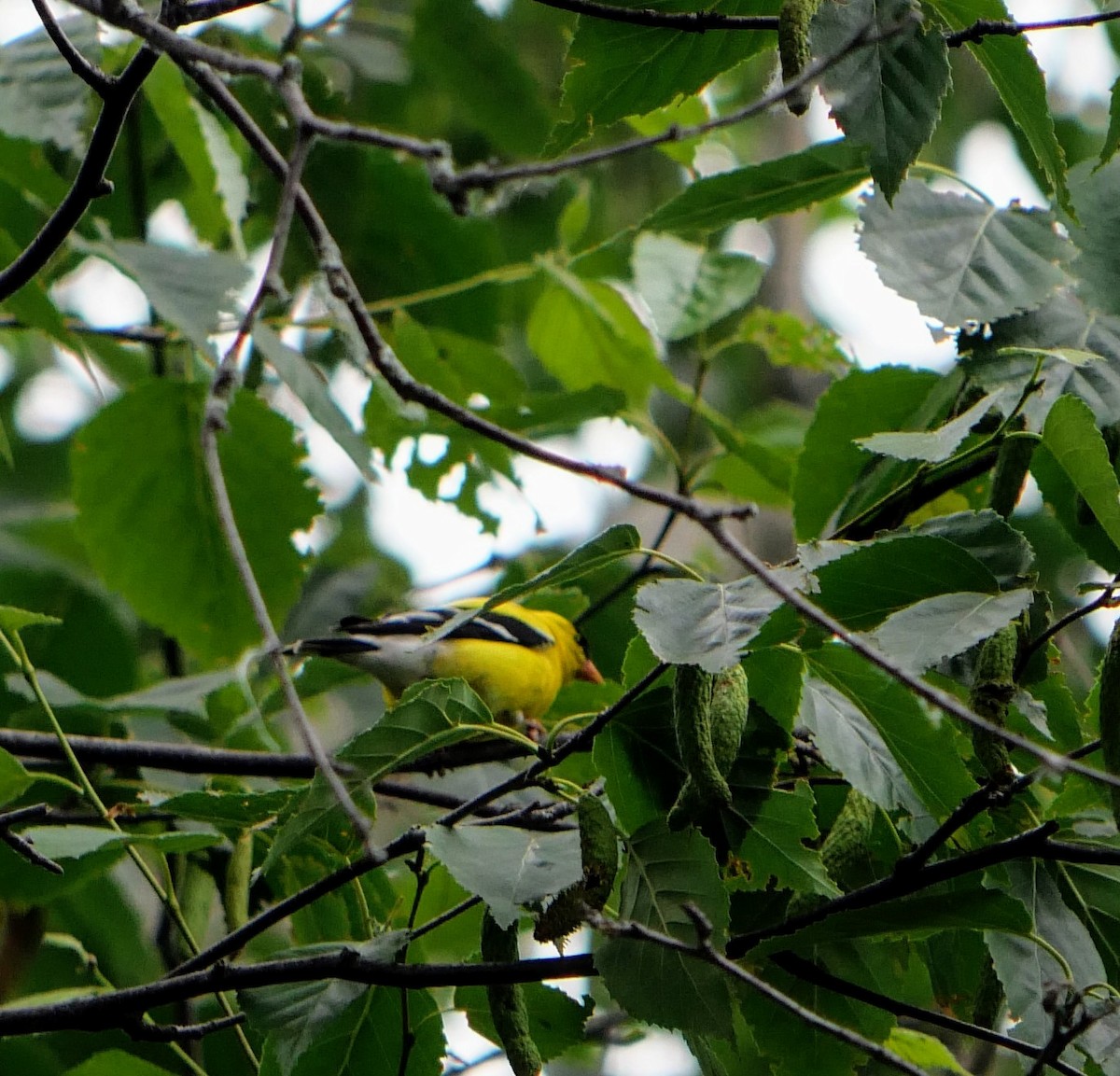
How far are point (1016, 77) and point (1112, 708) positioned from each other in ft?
2.85

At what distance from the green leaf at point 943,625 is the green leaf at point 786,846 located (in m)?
0.32

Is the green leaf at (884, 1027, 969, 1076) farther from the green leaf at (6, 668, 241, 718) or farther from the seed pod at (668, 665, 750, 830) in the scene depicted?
the green leaf at (6, 668, 241, 718)

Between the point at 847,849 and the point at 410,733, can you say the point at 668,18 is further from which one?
the point at 847,849

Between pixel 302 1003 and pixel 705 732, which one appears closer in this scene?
pixel 705 732

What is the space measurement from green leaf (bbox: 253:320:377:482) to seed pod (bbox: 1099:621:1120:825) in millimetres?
1330

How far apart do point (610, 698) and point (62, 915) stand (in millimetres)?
2051

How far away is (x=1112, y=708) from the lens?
4.81ft

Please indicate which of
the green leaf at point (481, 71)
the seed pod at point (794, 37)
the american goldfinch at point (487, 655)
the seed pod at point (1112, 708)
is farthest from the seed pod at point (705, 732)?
the green leaf at point (481, 71)

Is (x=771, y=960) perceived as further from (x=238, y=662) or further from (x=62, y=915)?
(x=62, y=915)

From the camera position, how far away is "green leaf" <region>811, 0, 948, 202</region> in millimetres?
1603

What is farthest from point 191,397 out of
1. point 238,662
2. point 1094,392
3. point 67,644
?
point 1094,392

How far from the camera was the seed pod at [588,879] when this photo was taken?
157 centimetres

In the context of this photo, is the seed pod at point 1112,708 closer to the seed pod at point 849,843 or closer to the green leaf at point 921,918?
the green leaf at point 921,918

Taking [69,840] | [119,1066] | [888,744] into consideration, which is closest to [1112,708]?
[888,744]
